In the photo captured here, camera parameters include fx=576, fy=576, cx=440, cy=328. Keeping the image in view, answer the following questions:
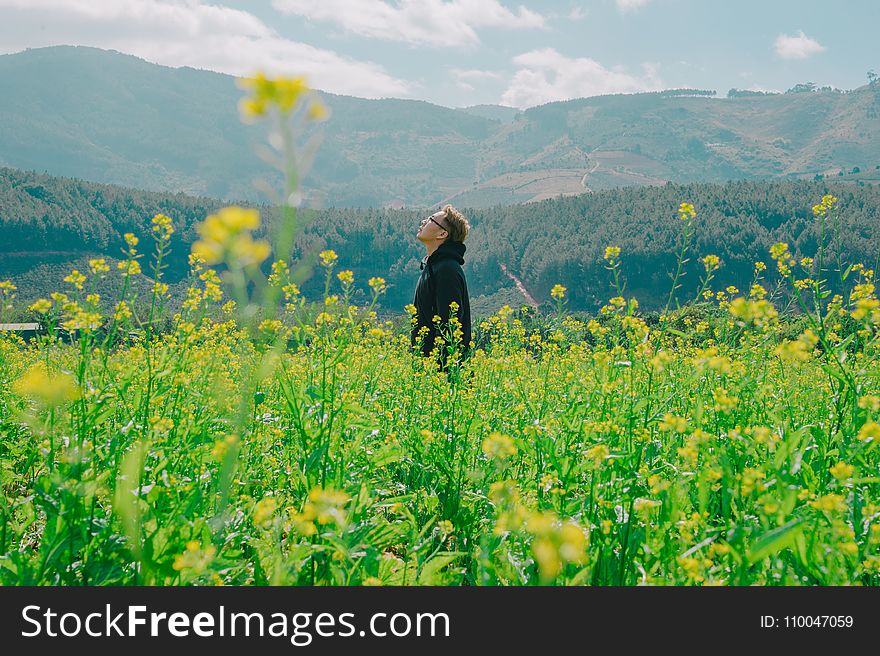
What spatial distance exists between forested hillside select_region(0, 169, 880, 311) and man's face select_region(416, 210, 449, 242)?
247ft

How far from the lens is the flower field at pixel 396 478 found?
5.85ft

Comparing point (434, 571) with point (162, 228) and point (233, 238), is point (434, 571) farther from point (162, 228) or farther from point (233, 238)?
point (162, 228)

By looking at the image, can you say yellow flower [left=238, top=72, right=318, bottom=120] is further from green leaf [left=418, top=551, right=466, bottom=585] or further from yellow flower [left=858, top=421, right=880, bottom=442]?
yellow flower [left=858, top=421, right=880, bottom=442]

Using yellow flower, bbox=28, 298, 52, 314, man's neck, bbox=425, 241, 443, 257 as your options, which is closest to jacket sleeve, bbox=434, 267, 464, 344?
man's neck, bbox=425, 241, 443, 257

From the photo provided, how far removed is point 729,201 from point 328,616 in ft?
354

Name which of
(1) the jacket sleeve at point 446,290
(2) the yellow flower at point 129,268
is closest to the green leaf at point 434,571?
(2) the yellow flower at point 129,268

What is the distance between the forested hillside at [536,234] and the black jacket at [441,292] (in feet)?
247

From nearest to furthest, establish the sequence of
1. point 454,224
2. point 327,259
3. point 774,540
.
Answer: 1. point 774,540
2. point 327,259
3. point 454,224

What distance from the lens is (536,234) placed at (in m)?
104

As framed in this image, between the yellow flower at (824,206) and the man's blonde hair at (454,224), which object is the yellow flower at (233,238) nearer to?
the yellow flower at (824,206)

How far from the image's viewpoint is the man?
5730 mm

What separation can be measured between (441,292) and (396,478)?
2.69 metres

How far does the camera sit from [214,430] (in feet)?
10.7

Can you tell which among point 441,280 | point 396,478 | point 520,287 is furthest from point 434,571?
point 520,287
